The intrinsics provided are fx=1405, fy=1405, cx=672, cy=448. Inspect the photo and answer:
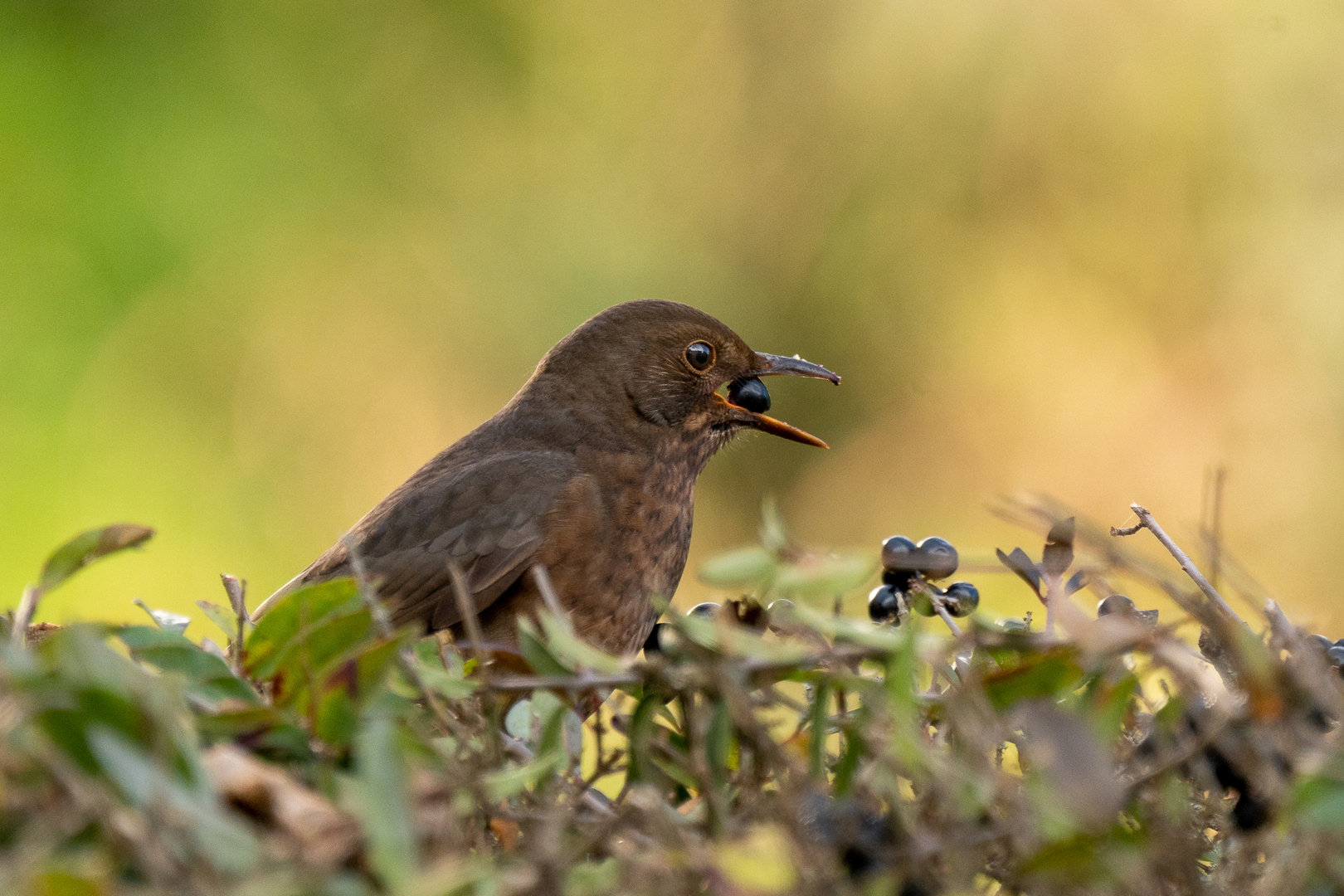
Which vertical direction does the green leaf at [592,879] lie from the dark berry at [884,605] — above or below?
above

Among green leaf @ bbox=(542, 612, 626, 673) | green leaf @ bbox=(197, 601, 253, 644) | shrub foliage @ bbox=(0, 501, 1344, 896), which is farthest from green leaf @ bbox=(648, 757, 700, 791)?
green leaf @ bbox=(197, 601, 253, 644)

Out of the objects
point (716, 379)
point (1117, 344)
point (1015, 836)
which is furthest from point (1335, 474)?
point (1015, 836)

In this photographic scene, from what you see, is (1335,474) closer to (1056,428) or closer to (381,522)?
(1056,428)

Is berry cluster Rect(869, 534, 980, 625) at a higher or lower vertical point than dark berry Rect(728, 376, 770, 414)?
higher

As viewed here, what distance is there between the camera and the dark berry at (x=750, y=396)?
145 inches

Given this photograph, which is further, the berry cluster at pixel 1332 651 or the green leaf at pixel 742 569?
the berry cluster at pixel 1332 651

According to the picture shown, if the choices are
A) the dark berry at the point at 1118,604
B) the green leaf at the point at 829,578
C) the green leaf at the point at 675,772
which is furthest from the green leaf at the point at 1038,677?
the dark berry at the point at 1118,604

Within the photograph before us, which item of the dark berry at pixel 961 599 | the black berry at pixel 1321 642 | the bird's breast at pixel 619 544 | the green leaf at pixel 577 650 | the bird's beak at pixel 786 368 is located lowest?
the bird's breast at pixel 619 544

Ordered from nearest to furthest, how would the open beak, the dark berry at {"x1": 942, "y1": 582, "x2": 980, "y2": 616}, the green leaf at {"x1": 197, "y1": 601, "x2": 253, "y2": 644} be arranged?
the green leaf at {"x1": 197, "y1": 601, "x2": 253, "y2": 644} → the dark berry at {"x1": 942, "y1": 582, "x2": 980, "y2": 616} → the open beak

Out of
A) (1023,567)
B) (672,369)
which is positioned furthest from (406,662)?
(672,369)

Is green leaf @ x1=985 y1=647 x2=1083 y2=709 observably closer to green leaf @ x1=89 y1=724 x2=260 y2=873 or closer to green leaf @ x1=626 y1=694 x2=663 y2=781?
green leaf @ x1=626 y1=694 x2=663 y2=781

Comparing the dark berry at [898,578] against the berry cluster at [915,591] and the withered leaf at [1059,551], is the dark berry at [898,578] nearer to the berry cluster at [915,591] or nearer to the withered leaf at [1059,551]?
the berry cluster at [915,591]

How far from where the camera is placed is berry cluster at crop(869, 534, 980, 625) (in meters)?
1.70

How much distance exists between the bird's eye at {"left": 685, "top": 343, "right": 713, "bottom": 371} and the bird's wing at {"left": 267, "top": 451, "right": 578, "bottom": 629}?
0.49m
